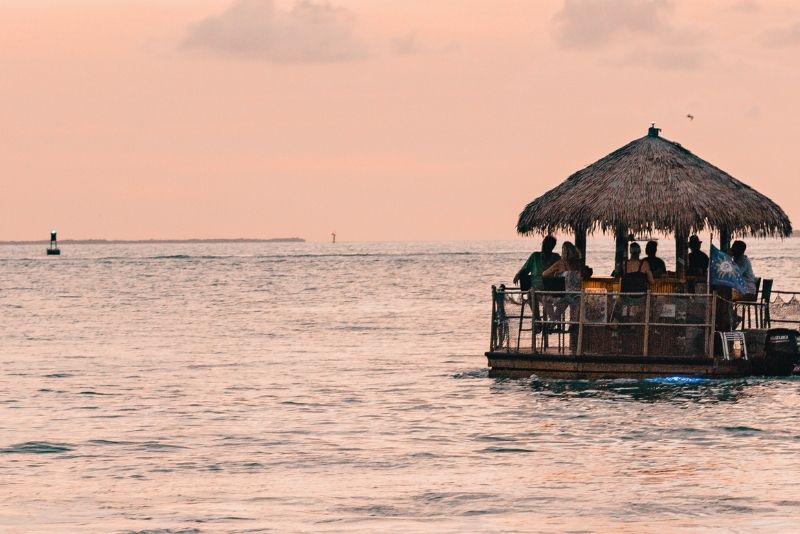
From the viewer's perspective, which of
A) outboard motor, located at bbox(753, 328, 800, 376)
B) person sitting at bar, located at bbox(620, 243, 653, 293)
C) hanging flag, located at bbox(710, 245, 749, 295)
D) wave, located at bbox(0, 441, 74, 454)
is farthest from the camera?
outboard motor, located at bbox(753, 328, 800, 376)

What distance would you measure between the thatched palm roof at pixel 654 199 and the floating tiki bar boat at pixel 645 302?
0.07ft

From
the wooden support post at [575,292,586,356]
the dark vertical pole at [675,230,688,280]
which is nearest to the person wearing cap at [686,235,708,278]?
the dark vertical pole at [675,230,688,280]

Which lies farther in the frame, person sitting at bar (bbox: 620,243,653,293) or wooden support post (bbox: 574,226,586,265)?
wooden support post (bbox: 574,226,586,265)

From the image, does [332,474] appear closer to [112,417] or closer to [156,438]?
[156,438]

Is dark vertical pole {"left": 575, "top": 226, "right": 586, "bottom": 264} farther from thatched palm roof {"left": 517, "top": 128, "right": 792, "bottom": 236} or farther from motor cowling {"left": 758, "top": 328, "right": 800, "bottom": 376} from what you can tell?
Answer: motor cowling {"left": 758, "top": 328, "right": 800, "bottom": 376}

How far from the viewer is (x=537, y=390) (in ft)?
73.7

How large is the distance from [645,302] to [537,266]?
78.2 inches

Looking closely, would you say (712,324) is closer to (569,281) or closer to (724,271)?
(724,271)

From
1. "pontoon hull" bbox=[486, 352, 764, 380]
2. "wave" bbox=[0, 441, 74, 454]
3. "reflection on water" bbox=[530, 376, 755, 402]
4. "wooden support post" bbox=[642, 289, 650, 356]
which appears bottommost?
"wave" bbox=[0, 441, 74, 454]

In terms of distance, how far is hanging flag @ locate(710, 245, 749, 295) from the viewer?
22.3 meters

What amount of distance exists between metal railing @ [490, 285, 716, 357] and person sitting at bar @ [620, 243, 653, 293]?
0.98 feet

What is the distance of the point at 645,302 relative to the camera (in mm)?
21891

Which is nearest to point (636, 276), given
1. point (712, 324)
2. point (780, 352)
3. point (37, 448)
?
point (712, 324)

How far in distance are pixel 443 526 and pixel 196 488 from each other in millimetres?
3094
